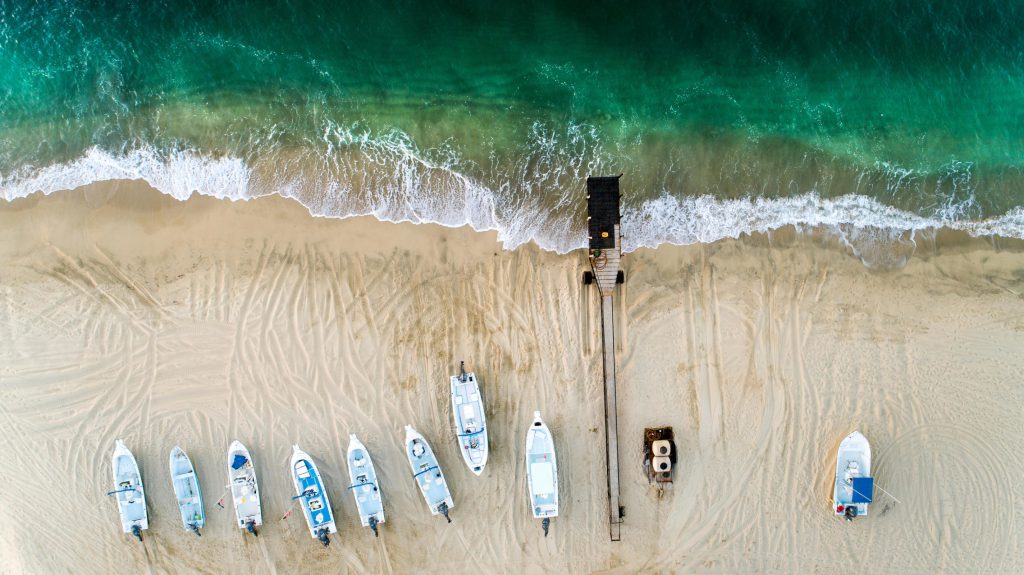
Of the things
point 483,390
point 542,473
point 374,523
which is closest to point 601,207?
point 483,390

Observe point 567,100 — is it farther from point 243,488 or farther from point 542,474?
point 243,488

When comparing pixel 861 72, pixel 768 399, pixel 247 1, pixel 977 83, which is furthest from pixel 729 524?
pixel 247 1

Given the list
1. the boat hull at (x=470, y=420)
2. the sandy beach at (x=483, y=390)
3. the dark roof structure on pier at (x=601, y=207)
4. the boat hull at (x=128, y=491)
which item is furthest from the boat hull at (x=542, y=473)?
the boat hull at (x=128, y=491)

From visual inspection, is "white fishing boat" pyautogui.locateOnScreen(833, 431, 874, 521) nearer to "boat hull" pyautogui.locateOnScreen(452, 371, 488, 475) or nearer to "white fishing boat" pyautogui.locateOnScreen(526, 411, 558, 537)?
Result: "white fishing boat" pyautogui.locateOnScreen(526, 411, 558, 537)

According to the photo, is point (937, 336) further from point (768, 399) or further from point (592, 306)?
point (592, 306)

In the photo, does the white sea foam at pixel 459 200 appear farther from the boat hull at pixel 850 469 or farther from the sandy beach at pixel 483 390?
the boat hull at pixel 850 469

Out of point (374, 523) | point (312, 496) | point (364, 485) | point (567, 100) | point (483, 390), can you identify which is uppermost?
point (567, 100)
